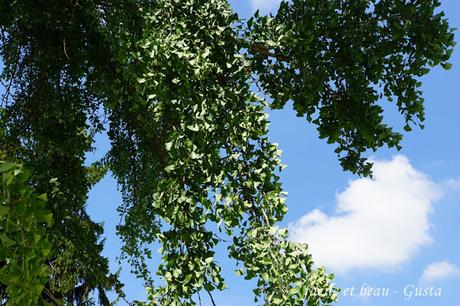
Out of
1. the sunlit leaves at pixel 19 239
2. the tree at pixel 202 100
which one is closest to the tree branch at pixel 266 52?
the tree at pixel 202 100

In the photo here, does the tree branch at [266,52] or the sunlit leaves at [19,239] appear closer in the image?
the sunlit leaves at [19,239]

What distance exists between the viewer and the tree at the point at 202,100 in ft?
18.9

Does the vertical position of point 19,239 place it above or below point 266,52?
below

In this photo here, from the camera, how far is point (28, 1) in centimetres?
779

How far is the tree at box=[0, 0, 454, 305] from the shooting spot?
5.75m

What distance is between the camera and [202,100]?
597cm

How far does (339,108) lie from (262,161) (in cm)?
126

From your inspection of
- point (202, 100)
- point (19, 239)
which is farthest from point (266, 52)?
point (19, 239)

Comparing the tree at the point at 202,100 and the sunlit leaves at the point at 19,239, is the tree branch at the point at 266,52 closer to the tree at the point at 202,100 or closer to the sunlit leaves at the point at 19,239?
the tree at the point at 202,100

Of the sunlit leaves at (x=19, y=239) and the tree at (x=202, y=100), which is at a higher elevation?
the tree at (x=202, y=100)

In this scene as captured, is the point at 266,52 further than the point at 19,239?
Yes

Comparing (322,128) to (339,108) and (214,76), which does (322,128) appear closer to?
(339,108)

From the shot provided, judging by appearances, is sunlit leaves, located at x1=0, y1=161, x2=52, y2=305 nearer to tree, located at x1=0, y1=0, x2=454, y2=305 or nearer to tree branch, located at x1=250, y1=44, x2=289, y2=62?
tree, located at x1=0, y1=0, x2=454, y2=305

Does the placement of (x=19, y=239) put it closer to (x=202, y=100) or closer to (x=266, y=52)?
(x=202, y=100)
